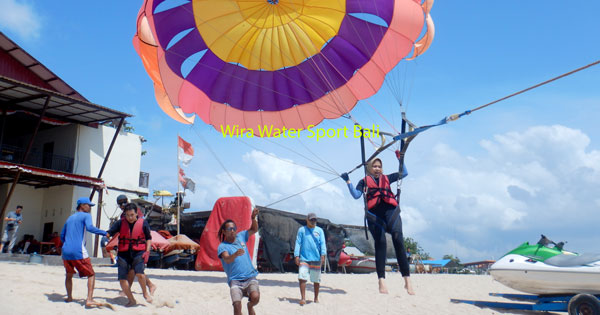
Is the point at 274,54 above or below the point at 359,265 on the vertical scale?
above

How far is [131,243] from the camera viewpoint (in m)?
5.62

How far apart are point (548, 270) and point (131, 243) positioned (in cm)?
568

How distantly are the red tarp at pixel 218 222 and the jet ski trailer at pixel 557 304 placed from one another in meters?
6.52

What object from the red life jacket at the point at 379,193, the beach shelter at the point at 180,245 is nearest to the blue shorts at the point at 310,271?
the red life jacket at the point at 379,193

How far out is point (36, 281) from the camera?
6898 mm

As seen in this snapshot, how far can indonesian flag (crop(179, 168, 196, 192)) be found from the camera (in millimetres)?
16547

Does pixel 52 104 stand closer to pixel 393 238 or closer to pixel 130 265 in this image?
pixel 130 265

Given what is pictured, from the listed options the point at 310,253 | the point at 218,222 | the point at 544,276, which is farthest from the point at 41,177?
the point at 544,276

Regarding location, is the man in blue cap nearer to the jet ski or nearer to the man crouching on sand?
the man crouching on sand

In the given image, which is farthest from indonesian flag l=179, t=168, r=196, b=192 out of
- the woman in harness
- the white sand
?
the woman in harness

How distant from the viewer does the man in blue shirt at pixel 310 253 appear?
6418 mm

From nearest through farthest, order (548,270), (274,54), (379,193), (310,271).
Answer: (548,270)
(310,271)
(379,193)
(274,54)

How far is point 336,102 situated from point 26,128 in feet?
57.7

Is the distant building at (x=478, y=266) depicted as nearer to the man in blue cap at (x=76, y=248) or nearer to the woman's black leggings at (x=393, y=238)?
the woman's black leggings at (x=393, y=238)
